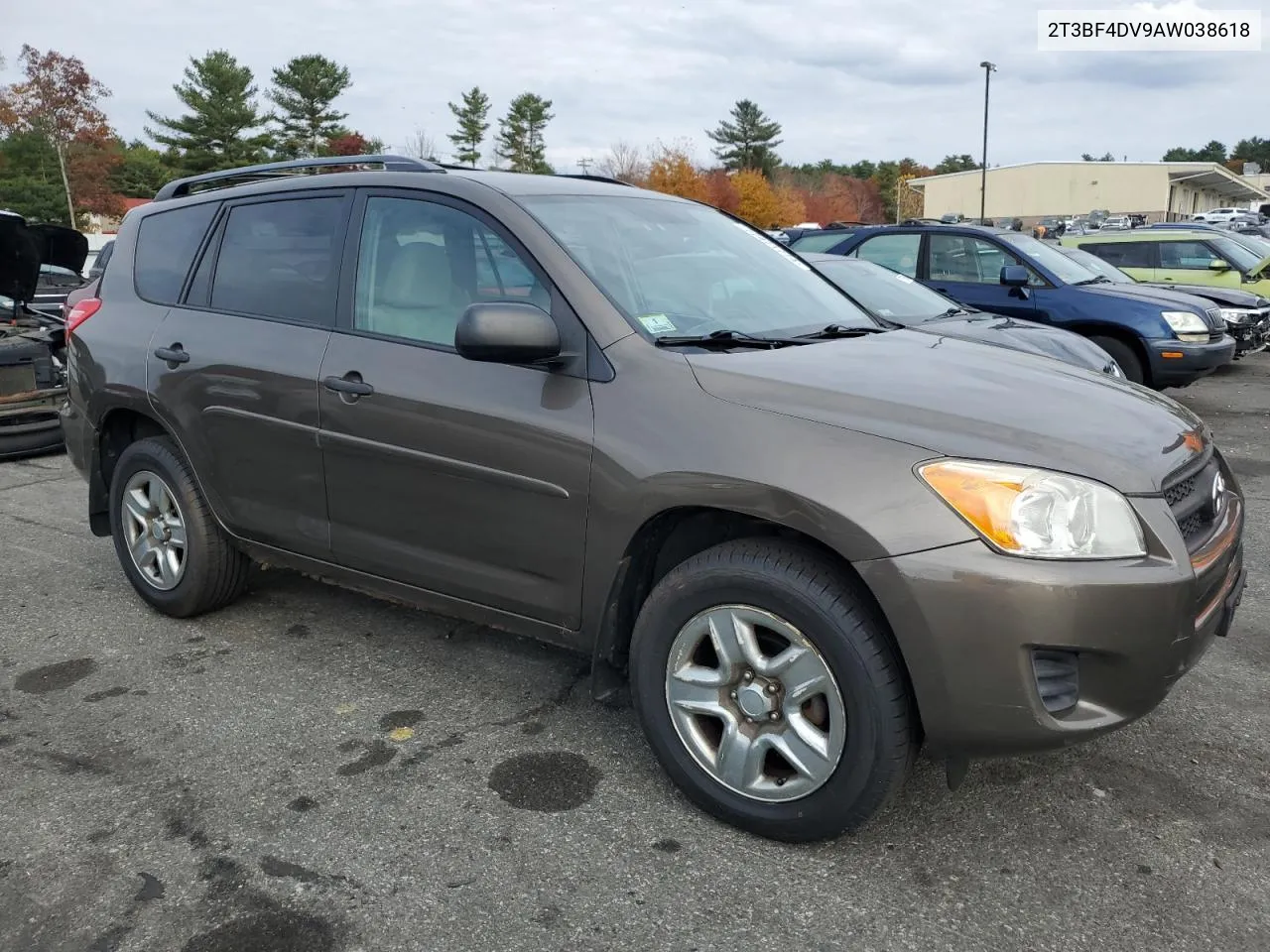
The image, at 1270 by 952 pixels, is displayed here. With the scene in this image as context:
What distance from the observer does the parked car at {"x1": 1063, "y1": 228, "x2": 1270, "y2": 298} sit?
44.5ft

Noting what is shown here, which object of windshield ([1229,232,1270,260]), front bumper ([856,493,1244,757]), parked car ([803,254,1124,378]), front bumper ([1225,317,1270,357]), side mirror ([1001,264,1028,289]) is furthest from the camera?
windshield ([1229,232,1270,260])

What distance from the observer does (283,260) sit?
3832mm

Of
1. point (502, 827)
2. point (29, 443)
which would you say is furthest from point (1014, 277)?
point (29, 443)

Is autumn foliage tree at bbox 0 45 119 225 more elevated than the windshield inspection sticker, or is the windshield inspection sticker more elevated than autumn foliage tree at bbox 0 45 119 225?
Result: autumn foliage tree at bbox 0 45 119 225

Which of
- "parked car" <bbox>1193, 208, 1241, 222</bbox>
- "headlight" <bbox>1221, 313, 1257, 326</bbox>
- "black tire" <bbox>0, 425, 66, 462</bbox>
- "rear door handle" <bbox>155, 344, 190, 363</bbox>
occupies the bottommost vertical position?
"black tire" <bbox>0, 425, 66, 462</bbox>

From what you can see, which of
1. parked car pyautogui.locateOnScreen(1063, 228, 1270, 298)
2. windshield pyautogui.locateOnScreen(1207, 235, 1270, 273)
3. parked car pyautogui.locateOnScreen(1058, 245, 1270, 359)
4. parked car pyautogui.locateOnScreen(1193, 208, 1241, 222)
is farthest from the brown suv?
parked car pyautogui.locateOnScreen(1193, 208, 1241, 222)

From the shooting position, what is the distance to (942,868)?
2.62 meters

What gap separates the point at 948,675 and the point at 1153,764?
1.17 metres

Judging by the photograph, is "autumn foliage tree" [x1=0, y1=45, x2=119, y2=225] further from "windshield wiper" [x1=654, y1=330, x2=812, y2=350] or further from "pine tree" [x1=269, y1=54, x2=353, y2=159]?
"windshield wiper" [x1=654, y1=330, x2=812, y2=350]

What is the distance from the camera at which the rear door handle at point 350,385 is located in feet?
11.0

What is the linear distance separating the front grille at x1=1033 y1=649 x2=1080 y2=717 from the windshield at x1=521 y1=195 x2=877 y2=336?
134 centimetres

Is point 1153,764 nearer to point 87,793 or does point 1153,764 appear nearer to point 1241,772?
point 1241,772

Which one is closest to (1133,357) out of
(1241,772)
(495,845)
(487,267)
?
(1241,772)

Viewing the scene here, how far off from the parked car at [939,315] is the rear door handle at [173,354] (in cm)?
406
